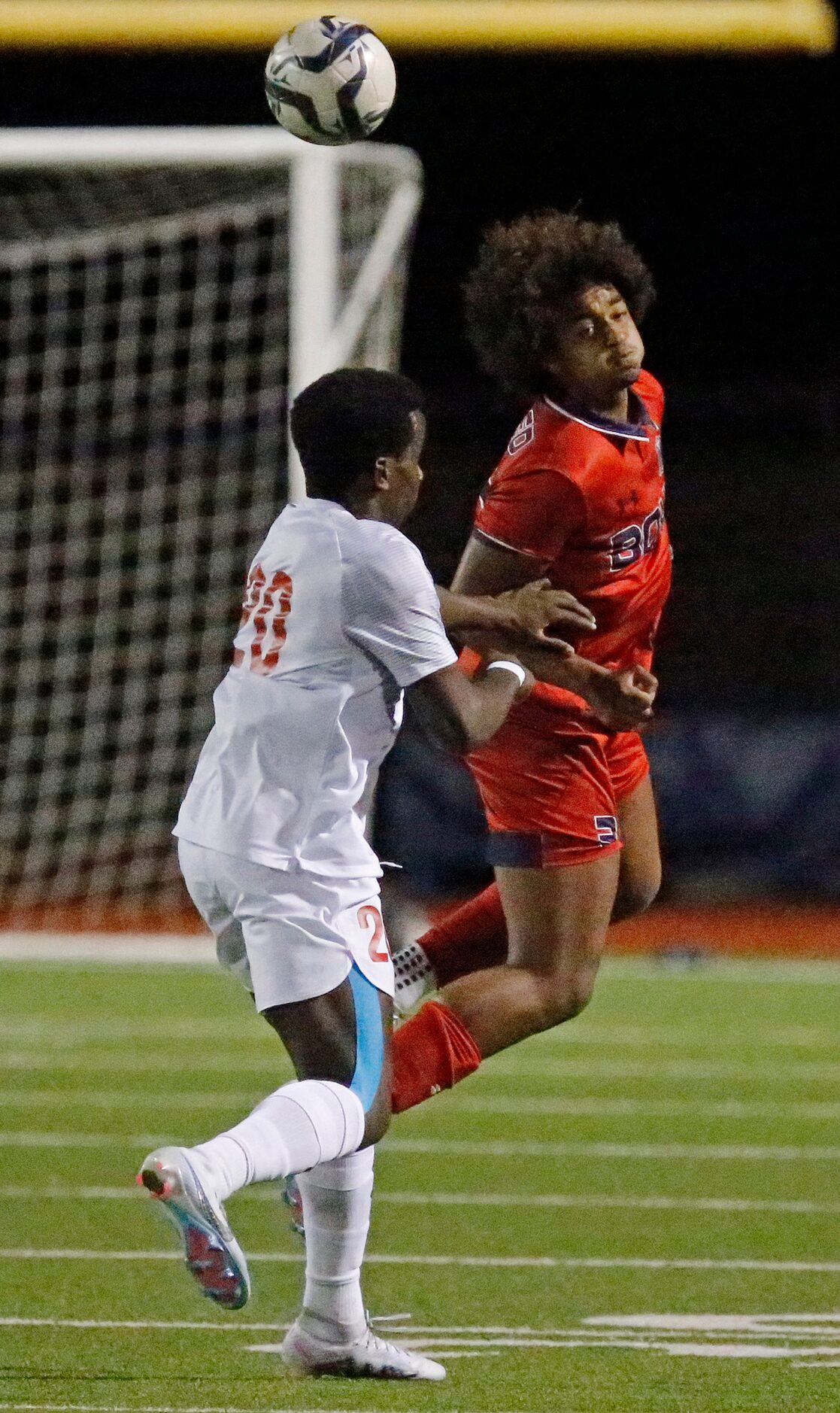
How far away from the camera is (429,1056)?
190 inches

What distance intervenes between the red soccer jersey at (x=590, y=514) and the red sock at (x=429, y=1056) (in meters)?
0.77

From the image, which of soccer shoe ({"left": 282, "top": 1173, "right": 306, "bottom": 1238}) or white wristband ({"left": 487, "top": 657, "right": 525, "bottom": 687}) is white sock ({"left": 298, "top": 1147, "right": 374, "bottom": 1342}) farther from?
white wristband ({"left": 487, "top": 657, "right": 525, "bottom": 687})

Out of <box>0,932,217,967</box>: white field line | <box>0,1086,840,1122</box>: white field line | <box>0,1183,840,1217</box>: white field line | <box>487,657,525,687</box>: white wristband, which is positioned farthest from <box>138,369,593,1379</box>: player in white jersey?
<box>0,932,217,967</box>: white field line

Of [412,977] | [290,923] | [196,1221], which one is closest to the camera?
[196,1221]

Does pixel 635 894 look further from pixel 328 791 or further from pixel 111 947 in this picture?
pixel 111 947

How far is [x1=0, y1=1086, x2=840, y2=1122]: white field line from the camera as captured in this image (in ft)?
26.3

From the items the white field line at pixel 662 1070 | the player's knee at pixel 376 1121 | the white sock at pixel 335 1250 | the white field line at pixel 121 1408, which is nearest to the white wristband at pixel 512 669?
the player's knee at pixel 376 1121

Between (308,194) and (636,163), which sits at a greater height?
(308,194)

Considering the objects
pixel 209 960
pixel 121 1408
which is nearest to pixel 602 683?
pixel 121 1408

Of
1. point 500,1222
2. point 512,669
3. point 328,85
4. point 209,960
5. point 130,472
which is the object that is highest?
point 328,85

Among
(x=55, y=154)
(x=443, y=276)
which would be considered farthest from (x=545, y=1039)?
(x=443, y=276)

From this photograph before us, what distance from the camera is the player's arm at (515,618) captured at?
4582 mm

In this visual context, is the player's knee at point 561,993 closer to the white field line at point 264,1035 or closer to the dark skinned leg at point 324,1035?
the dark skinned leg at point 324,1035

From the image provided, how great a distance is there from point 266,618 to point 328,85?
2.09m
